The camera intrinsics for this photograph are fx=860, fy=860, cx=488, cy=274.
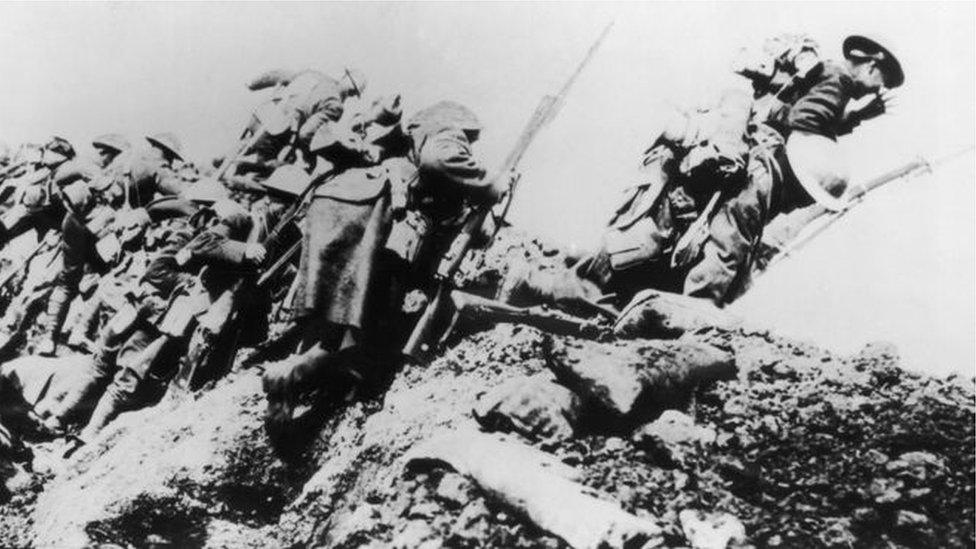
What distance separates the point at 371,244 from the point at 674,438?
6.42ft

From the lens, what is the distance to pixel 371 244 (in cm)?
464

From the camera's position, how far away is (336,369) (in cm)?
467

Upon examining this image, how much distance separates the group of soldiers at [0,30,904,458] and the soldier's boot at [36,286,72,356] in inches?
26.9

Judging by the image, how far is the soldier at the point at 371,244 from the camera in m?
4.56

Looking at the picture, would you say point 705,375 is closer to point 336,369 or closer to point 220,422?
point 336,369

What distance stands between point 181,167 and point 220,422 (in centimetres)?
424

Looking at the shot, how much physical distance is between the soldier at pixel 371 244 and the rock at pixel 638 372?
130 cm

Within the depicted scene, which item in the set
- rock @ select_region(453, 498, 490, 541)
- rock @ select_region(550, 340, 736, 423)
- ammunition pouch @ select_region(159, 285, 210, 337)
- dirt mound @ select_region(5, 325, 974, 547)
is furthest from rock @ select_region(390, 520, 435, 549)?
ammunition pouch @ select_region(159, 285, 210, 337)

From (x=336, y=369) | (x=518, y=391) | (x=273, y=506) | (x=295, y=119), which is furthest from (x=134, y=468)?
(x=295, y=119)

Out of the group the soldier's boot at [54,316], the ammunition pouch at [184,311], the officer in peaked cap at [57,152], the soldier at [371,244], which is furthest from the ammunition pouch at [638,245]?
the officer in peaked cap at [57,152]

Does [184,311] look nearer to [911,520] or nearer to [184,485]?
[184,485]

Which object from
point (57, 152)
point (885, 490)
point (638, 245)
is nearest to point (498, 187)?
point (638, 245)

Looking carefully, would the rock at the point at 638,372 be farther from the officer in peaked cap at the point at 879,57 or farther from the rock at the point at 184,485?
the officer in peaked cap at the point at 879,57

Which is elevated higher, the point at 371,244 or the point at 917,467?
the point at 371,244
